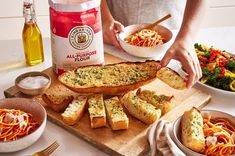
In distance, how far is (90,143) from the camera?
4.48 ft

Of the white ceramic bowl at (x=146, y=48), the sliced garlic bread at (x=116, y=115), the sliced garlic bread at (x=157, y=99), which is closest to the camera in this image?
the sliced garlic bread at (x=116, y=115)

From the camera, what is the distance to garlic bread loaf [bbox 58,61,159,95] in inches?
59.6

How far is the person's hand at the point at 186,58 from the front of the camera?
1.51 meters

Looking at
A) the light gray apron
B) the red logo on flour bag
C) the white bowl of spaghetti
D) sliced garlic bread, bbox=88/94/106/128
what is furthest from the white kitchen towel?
the light gray apron

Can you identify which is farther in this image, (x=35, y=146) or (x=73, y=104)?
(x=73, y=104)

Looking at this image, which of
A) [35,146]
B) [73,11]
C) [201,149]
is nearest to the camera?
[201,149]

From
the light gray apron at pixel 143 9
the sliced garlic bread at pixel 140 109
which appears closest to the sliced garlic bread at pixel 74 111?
the sliced garlic bread at pixel 140 109

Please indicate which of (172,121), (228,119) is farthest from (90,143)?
(228,119)

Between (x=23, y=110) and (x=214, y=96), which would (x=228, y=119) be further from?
(x=23, y=110)

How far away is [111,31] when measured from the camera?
1.91 m

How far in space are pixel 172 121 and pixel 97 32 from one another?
48cm

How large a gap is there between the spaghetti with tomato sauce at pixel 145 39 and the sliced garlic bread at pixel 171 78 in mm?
316

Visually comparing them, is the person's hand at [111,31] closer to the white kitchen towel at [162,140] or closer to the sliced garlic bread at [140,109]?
the sliced garlic bread at [140,109]

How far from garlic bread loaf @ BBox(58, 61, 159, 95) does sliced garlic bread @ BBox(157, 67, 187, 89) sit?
41 mm
